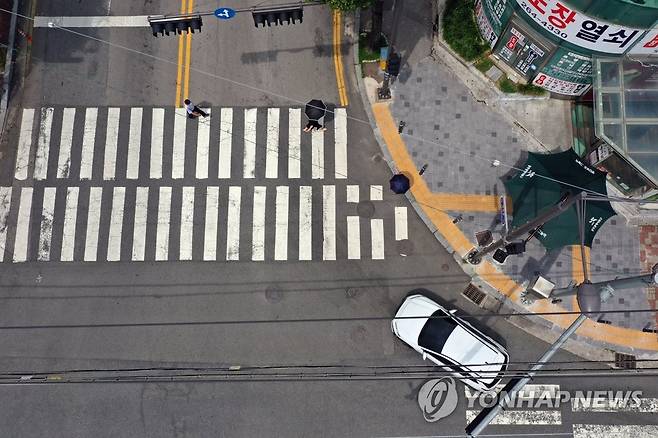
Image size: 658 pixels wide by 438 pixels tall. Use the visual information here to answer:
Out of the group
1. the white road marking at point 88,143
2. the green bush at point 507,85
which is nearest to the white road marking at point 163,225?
the white road marking at point 88,143

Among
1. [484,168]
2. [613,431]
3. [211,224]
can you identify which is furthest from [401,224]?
[613,431]

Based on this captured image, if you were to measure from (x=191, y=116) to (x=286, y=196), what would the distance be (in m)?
6.03

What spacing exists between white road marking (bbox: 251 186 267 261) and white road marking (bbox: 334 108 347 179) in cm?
366

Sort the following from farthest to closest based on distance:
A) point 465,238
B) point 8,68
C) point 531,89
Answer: point 8,68
point 531,89
point 465,238

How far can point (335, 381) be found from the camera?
22188 mm

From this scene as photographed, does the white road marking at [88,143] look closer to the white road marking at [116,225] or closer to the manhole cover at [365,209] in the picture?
the white road marking at [116,225]

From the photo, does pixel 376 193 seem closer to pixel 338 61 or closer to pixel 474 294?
pixel 474 294

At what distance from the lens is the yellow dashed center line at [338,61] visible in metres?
24.7

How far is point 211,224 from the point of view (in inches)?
920

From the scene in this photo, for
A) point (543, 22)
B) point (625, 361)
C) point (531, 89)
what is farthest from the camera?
point (531, 89)

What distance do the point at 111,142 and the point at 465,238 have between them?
17.3m

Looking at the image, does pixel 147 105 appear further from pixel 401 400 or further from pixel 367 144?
pixel 401 400

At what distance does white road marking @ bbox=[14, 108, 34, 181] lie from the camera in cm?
2389

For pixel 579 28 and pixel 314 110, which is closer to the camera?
pixel 579 28
